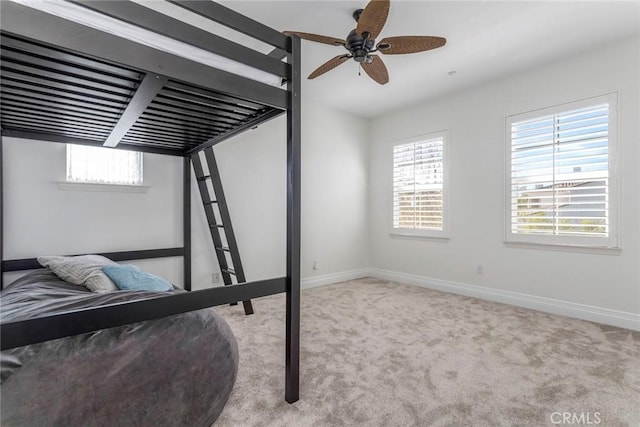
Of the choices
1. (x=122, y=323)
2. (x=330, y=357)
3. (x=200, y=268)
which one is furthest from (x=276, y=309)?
(x=122, y=323)

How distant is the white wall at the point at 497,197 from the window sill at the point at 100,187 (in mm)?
3108

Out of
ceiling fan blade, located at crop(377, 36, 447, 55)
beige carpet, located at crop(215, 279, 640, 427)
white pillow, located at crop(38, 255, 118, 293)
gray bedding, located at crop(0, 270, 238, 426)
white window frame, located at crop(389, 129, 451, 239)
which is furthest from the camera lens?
white window frame, located at crop(389, 129, 451, 239)

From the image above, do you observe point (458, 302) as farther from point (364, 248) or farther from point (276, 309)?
point (276, 309)

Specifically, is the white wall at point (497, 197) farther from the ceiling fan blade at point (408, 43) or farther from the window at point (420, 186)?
the ceiling fan blade at point (408, 43)

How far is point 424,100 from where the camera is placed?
3898mm

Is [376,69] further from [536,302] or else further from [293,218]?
[536,302]

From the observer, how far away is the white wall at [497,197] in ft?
8.38

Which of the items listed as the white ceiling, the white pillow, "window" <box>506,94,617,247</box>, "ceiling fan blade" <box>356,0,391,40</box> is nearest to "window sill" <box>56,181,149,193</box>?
the white pillow

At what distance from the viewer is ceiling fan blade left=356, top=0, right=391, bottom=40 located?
1.62 metres

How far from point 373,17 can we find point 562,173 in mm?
2414

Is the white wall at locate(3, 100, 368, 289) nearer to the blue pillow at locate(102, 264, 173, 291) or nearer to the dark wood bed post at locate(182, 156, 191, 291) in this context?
the dark wood bed post at locate(182, 156, 191, 291)

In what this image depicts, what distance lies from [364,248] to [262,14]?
3.32m

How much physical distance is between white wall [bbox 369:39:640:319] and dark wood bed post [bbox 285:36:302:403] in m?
2.75

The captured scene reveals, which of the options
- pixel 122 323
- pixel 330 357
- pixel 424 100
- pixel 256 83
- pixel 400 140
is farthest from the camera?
pixel 400 140
